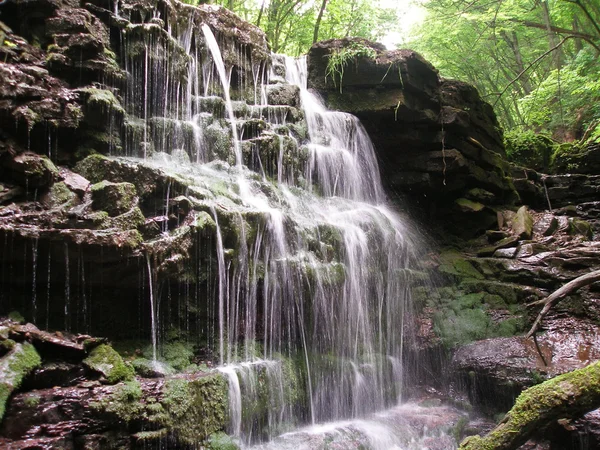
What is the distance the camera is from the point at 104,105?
6555 millimetres

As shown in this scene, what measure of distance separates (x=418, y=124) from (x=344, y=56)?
252 cm

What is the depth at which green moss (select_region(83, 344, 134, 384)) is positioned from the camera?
14.4 feet

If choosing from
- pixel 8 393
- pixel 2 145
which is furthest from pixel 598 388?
pixel 2 145

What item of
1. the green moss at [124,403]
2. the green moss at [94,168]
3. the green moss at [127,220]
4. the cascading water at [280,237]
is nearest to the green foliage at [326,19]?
the cascading water at [280,237]

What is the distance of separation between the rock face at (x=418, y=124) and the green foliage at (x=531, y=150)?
3.59 meters

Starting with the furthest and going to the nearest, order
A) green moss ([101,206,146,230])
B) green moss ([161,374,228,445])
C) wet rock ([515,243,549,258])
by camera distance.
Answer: wet rock ([515,243,549,258]), green moss ([101,206,146,230]), green moss ([161,374,228,445])

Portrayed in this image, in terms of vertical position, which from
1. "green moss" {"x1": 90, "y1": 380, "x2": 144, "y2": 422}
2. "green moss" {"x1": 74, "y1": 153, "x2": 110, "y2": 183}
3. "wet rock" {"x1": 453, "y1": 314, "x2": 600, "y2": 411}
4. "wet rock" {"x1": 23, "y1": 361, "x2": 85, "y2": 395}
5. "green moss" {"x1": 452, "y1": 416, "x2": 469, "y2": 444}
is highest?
"green moss" {"x1": 74, "y1": 153, "x2": 110, "y2": 183}

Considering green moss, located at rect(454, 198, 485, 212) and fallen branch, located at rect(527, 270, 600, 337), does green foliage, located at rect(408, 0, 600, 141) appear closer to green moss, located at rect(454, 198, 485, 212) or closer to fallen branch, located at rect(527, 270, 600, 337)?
green moss, located at rect(454, 198, 485, 212)

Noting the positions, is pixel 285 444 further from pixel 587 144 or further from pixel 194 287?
pixel 587 144

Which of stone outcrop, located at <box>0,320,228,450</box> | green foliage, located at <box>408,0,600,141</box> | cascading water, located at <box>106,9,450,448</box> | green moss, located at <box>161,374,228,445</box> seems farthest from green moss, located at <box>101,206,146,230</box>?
green foliage, located at <box>408,0,600,141</box>

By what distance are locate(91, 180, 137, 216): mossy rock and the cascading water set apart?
739 mm

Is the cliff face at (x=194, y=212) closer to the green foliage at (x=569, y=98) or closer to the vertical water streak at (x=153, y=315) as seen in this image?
the vertical water streak at (x=153, y=315)

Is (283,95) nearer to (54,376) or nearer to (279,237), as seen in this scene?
(279,237)

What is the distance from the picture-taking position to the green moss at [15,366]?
3795mm
